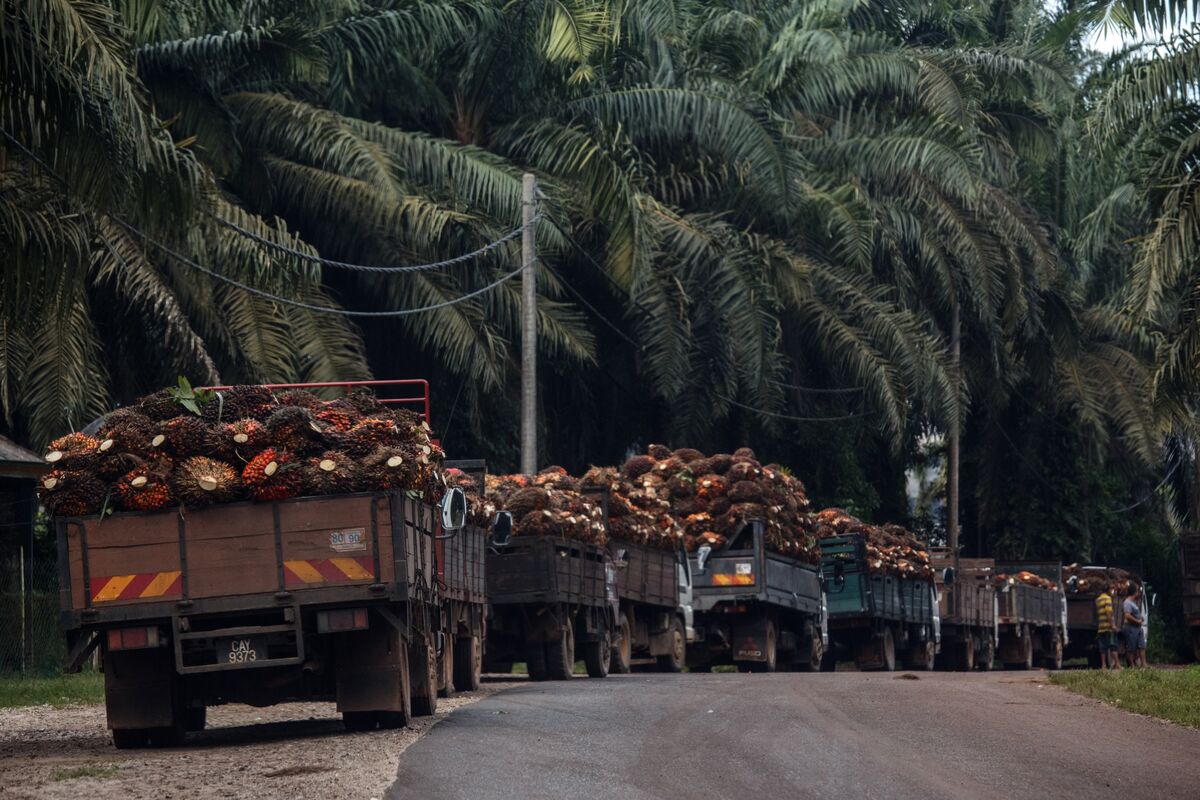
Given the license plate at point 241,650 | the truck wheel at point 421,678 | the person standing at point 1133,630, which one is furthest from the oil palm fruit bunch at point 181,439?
the person standing at point 1133,630

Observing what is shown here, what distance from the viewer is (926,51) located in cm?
4253

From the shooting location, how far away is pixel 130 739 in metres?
13.4

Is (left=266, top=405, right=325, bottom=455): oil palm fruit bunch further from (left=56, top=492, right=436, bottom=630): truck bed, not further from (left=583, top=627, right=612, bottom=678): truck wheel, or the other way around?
(left=583, top=627, right=612, bottom=678): truck wheel

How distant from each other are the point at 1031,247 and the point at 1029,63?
4.92 meters

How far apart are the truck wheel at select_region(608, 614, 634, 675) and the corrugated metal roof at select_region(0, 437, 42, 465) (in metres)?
7.79

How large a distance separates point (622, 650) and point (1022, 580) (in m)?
15.2

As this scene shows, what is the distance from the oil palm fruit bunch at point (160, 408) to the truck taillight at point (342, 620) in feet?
6.47

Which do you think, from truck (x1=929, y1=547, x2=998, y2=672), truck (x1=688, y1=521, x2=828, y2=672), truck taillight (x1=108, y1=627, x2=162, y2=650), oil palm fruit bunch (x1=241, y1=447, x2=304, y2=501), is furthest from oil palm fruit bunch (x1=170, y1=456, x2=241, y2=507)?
truck (x1=929, y1=547, x2=998, y2=672)

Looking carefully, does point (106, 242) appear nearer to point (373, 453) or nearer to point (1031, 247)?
point (373, 453)

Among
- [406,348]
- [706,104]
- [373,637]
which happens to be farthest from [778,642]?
[373,637]

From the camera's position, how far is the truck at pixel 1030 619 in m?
36.5

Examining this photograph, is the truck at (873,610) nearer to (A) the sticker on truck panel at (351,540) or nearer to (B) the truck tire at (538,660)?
(B) the truck tire at (538,660)

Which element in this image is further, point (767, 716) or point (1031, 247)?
point (1031, 247)

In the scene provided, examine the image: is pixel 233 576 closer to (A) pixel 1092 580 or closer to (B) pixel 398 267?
(B) pixel 398 267
